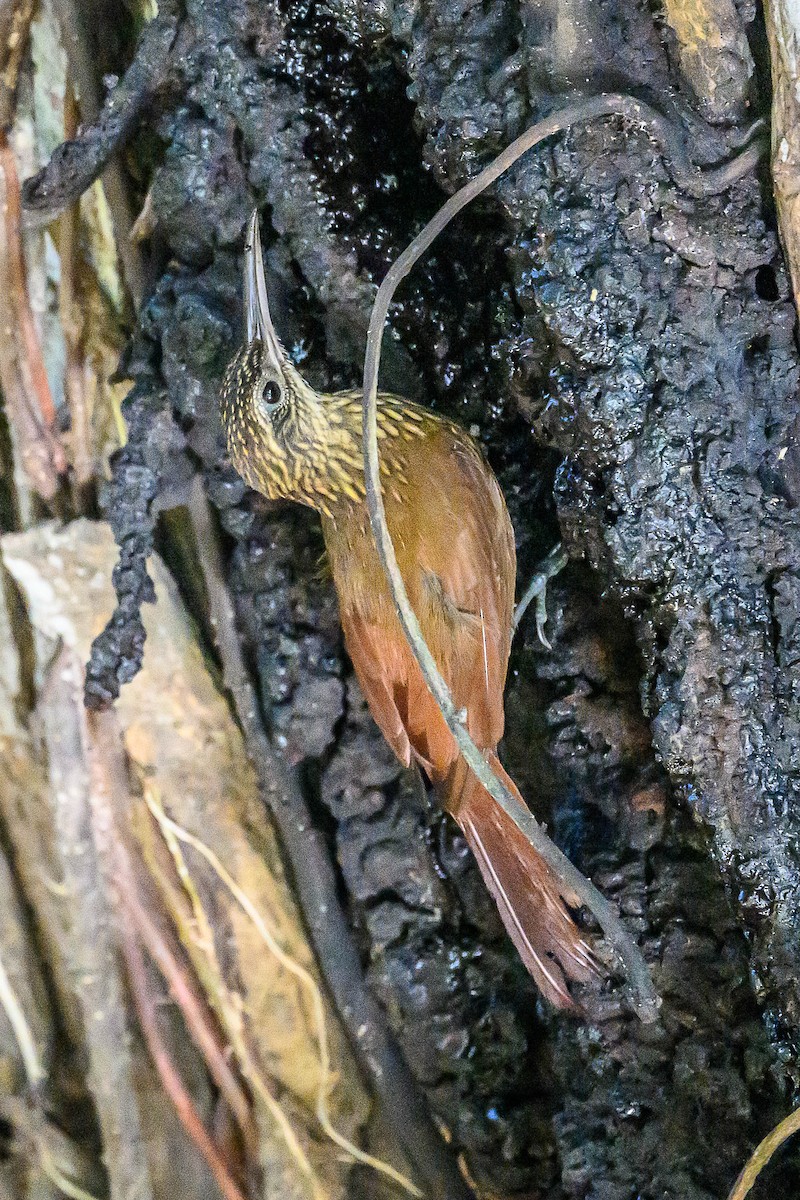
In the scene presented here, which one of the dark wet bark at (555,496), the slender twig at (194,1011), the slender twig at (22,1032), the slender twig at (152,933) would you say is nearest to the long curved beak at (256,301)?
the dark wet bark at (555,496)

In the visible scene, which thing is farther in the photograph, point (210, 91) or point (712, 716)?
point (210, 91)

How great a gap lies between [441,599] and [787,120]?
753 millimetres

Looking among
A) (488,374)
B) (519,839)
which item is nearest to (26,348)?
(488,374)

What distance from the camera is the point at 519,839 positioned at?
60.2 inches

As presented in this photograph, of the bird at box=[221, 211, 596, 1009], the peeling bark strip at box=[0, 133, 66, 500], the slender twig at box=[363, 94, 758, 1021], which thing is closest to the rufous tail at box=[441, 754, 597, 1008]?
the bird at box=[221, 211, 596, 1009]

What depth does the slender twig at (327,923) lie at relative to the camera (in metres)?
1.88

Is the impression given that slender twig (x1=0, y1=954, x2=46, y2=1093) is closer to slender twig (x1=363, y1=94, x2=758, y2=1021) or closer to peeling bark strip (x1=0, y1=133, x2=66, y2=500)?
peeling bark strip (x1=0, y1=133, x2=66, y2=500)

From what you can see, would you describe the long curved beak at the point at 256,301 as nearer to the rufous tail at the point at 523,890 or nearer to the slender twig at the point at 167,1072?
the rufous tail at the point at 523,890

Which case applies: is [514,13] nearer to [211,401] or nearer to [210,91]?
[210,91]

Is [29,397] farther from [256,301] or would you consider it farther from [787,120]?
[787,120]

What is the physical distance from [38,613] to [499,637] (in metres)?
0.92

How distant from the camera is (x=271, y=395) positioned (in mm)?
1617

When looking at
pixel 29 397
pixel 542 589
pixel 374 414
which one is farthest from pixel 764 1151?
pixel 29 397

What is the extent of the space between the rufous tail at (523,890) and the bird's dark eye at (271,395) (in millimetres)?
602
